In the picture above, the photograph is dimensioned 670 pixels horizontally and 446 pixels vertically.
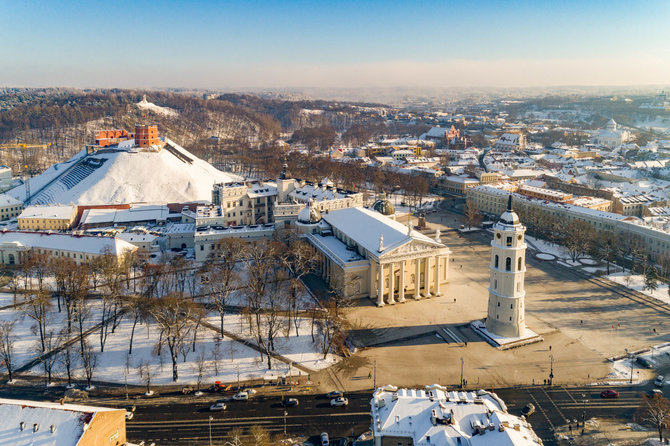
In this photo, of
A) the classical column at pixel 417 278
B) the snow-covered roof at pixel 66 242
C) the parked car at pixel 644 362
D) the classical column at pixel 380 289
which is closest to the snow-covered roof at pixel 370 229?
the classical column at pixel 380 289

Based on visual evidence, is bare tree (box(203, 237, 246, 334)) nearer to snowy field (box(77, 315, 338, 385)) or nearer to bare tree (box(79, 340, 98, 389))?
snowy field (box(77, 315, 338, 385))

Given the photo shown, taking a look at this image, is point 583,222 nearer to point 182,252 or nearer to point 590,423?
point 590,423

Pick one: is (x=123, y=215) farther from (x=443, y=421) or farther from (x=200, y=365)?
(x=443, y=421)

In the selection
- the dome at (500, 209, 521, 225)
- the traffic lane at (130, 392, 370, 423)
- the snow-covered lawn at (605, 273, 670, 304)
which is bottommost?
the traffic lane at (130, 392, 370, 423)

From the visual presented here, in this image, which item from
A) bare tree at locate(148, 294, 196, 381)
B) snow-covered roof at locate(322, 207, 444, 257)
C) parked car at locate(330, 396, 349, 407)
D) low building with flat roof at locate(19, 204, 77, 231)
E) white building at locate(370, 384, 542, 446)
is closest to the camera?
white building at locate(370, 384, 542, 446)

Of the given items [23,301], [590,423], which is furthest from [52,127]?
[590,423]

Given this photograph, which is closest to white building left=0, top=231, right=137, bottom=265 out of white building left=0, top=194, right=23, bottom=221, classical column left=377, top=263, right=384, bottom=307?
white building left=0, top=194, right=23, bottom=221

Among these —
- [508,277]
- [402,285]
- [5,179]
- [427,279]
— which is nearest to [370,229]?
[402,285]
